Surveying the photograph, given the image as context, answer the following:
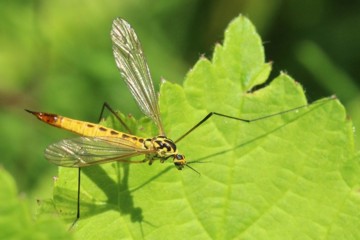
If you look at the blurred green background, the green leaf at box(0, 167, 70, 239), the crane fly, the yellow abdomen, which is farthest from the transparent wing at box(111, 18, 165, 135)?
the blurred green background

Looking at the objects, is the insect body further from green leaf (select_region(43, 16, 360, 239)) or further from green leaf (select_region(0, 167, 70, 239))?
green leaf (select_region(0, 167, 70, 239))

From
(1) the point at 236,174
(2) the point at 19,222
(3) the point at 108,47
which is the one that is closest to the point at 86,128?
(1) the point at 236,174

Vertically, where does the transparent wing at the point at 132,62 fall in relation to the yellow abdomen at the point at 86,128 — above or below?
above

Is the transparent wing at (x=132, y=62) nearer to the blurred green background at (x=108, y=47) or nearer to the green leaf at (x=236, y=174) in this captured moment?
the green leaf at (x=236, y=174)

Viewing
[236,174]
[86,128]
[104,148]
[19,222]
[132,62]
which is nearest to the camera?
[19,222]

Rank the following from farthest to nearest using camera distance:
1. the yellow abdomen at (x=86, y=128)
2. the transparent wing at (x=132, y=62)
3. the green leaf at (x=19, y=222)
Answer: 1. the transparent wing at (x=132, y=62)
2. the yellow abdomen at (x=86, y=128)
3. the green leaf at (x=19, y=222)

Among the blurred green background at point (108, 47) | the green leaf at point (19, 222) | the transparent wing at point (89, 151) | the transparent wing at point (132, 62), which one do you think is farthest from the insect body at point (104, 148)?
the blurred green background at point (108, 47)

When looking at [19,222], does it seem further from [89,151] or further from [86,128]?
[86,128]
